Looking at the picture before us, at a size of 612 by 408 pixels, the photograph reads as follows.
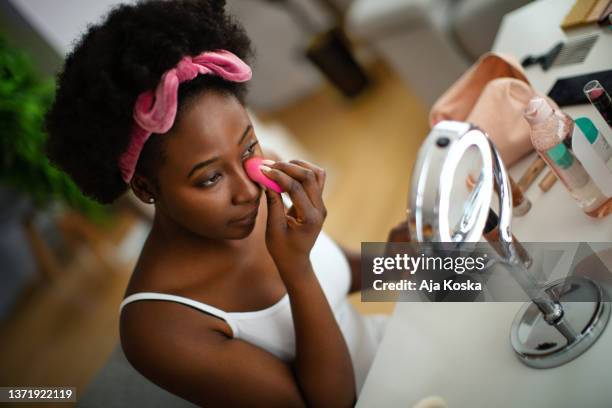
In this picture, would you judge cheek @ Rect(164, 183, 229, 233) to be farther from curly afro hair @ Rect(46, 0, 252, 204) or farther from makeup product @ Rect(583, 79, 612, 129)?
makeup product @ Rect(583, 79, 612, 129)

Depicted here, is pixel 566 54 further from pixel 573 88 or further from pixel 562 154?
pixel 562 154

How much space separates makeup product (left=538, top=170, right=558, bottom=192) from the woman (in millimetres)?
443

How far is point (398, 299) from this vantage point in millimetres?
916

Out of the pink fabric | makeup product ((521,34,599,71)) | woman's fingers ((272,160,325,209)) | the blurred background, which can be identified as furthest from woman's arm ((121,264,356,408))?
the blurred background

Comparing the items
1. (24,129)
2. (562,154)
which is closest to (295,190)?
(562,154)

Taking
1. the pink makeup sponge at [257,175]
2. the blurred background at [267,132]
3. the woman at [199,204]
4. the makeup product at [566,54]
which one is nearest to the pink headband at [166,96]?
the woman at [199,204]

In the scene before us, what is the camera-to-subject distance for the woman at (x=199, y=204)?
0.66 m

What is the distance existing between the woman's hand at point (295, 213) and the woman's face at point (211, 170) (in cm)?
4

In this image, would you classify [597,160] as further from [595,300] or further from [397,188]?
[397,188]

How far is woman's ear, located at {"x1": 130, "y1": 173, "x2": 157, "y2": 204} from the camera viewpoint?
0.76 meters

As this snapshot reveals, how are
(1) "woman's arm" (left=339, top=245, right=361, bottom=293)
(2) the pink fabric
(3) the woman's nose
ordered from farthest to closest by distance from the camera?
(1) "woman's arm" (left=339, top=245, right=361, bottom=293) → (2) the pink fabric → (3) the woman's nose

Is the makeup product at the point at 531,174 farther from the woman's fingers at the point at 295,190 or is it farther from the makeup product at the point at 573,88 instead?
the woman's fingers at the point at 295,190

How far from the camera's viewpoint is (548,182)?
917 millimetres

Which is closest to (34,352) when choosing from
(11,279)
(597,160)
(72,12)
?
(11,279)
